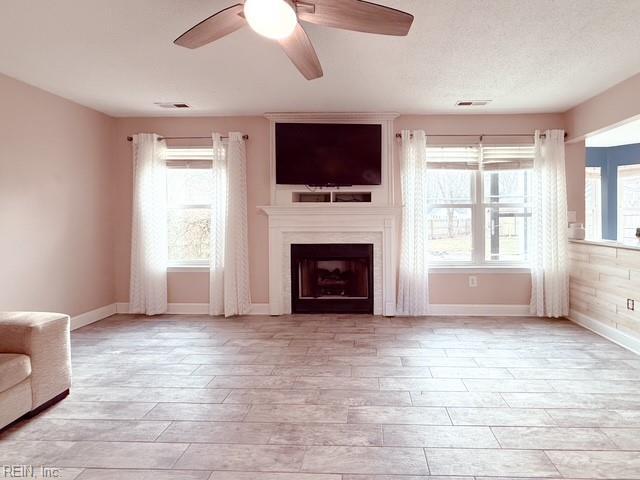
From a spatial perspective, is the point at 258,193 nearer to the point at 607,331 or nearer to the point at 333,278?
the point at 333,278

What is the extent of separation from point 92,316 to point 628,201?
8.09 metres

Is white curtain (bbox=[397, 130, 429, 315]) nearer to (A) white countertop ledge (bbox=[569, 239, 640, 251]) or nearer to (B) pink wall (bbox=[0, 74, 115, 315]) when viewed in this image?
(A) white countertop ledge (bbox=[569, 239, 640, 251])

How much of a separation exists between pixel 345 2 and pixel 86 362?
3.44 metres

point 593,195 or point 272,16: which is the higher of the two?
point 272,16

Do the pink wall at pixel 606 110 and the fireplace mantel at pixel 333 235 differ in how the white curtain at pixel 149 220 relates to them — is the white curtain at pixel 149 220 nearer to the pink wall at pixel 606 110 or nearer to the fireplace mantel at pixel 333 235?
the fireplace mantel at pixel 333 235

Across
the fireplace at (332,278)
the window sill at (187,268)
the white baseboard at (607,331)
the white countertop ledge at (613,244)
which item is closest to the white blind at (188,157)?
the window sill at (187,268)

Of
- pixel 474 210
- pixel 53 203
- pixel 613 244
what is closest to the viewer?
pixel 613 244

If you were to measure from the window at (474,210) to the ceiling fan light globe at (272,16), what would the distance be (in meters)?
3.48

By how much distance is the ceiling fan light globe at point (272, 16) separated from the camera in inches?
75.6

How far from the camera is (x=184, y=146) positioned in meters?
5.31

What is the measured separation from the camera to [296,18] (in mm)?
2037

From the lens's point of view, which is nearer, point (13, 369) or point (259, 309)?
point (13, 369)

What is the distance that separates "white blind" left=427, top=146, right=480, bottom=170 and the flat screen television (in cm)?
69

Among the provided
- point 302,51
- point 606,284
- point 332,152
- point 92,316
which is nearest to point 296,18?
point 302,51
